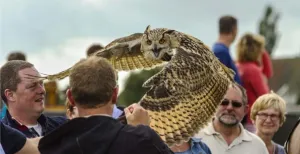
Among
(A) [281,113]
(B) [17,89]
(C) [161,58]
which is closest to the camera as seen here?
(B) [17,89]

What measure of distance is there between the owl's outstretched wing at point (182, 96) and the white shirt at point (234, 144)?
2.12 feet

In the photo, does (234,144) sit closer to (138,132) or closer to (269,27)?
(138,132)

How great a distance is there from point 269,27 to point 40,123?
74146 mm

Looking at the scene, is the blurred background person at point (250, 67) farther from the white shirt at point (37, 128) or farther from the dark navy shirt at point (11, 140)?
the dark navy shirt at point (11, 140)

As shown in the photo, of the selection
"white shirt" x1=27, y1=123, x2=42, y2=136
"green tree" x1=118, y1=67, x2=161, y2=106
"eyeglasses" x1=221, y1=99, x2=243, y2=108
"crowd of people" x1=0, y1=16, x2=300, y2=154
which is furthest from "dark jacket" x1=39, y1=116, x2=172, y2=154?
"green tree" x1=118, y1=67, x2=161, y2=106

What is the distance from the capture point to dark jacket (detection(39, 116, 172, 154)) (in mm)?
4152

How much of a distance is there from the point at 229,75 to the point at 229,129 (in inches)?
28.0

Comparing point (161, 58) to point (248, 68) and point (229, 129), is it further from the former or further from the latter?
point (248, 68)

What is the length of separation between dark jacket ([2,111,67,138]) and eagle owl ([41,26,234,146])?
330 mm

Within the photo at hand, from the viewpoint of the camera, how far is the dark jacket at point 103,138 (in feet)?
13.6

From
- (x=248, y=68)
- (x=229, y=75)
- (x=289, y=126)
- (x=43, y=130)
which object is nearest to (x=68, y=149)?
(x=43, y=130)

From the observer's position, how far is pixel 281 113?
793cm

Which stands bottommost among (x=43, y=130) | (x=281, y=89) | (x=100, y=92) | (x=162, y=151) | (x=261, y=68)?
(x=281, y=89)

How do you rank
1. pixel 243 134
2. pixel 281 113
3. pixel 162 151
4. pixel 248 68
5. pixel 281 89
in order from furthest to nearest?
pixel 281 89 < pixel 248 68 < pixel 281 113 < pixel 243 134 < pixel 162 151
